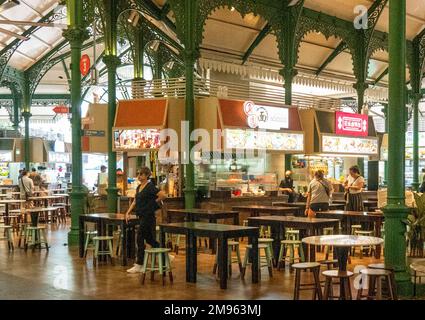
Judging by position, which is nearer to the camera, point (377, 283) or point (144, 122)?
point (377, 283)

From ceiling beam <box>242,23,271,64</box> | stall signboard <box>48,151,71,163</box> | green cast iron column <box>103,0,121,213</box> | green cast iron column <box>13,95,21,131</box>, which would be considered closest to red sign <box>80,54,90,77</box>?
green cast iron column <box>103,0,121,213</box>

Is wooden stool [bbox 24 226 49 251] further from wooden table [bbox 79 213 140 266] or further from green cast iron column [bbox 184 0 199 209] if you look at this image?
green cast iron column [bbox 184 0 199 209]

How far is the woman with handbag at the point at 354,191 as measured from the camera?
603 inches

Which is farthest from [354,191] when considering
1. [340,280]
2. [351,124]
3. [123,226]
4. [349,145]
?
[340,280]

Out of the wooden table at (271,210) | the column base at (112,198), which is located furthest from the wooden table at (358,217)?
the column base at (112,198)

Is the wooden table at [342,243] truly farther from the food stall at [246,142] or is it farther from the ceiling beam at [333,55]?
the ceiling beam at [333,55]

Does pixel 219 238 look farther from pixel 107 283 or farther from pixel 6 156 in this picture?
pixel 6 156

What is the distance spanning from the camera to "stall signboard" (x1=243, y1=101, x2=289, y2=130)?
16734 millimetres

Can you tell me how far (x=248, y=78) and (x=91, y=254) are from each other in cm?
969

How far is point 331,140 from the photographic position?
773 inches

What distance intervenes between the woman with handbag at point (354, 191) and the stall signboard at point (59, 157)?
1820cm

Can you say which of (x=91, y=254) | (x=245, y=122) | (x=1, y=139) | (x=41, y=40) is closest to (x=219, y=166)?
(x=245, y=122)

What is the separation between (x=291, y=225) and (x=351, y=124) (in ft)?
33.9

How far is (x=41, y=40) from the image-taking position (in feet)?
82.2
